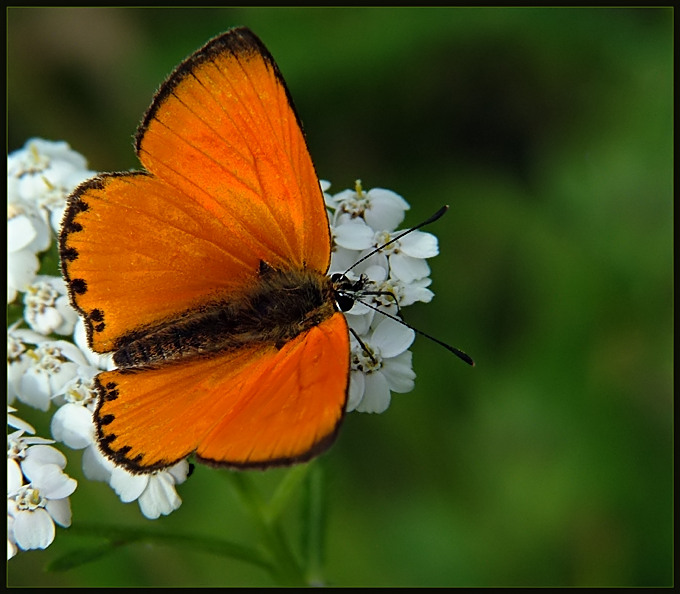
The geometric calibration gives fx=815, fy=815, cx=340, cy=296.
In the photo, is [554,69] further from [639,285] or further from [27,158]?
[27,158]

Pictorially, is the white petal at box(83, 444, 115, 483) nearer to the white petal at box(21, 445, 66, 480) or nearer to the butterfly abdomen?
the white petal at box(21, 445, 66, 480)

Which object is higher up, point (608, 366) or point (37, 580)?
point (608, 366)

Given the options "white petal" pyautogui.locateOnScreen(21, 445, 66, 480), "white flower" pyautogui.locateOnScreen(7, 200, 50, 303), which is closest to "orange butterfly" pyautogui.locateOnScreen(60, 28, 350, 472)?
"white petal" pyautogui.locateOnScreen(21, 445, 66, 480)

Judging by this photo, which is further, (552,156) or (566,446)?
(552,156)

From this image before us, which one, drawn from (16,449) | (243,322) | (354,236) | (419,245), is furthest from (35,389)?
(419,245)

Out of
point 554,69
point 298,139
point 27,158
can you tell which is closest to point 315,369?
point 298,139
